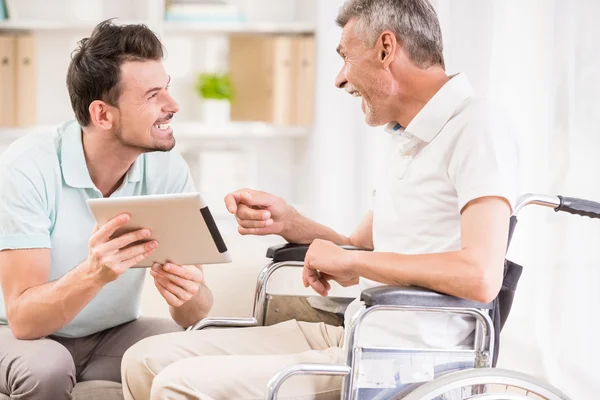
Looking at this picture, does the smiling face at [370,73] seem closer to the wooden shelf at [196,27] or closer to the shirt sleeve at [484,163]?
the shirt sleeve at [484,163]

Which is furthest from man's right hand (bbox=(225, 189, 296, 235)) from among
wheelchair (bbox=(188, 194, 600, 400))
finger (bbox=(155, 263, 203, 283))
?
wheelchair (bbox=(188, 194, 600, 400))

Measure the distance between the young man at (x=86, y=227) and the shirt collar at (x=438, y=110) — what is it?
1.83 ft

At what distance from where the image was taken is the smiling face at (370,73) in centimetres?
169

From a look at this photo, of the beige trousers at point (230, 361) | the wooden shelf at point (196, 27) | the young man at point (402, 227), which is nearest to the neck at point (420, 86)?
the young man at point (402, 227)

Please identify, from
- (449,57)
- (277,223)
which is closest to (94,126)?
(277,223)

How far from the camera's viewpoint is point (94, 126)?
2.01 metres

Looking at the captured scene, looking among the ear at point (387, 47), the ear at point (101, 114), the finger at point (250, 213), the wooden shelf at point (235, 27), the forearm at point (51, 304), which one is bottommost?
the forearm at point (51, 304)

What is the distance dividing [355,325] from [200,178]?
2437 mm

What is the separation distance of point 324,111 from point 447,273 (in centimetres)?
226

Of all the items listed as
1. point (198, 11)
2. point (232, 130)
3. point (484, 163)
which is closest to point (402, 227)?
point (484, 163)

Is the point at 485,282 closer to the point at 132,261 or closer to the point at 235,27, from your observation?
the point at 132,261

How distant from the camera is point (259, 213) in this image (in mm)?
1900

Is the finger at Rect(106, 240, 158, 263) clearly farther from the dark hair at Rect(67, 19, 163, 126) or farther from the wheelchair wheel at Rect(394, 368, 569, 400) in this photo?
the wheelchair wheel at Rect(394, 368, 569, 400)

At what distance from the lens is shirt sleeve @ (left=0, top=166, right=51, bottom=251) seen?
1.82 metres
